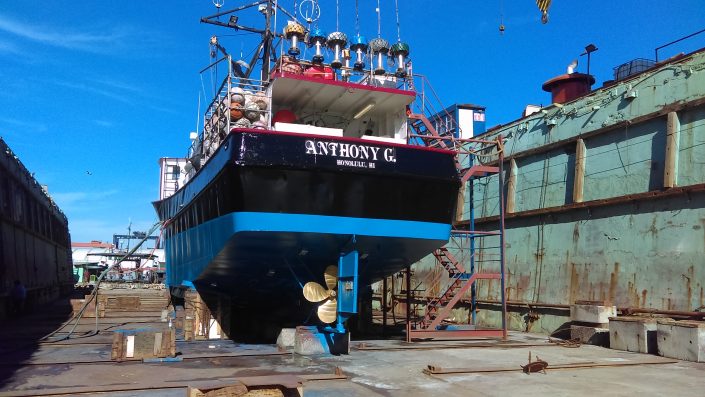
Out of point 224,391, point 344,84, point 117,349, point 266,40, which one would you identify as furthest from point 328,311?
point 266,40

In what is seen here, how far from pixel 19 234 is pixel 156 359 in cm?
1341

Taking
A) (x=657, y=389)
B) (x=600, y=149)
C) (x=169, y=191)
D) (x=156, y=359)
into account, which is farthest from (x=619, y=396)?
(x=169, y=191)

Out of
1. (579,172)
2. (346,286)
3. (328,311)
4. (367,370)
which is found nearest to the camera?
(367,370)

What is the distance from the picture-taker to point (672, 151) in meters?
11.8

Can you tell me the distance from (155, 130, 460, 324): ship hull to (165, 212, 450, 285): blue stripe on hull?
0.06 ft

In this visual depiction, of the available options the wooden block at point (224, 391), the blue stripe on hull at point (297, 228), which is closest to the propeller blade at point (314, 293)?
the blue stripe on hull at point (297, 228)

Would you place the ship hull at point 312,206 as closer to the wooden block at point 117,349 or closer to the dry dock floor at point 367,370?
the dry dock floor at point 367,370

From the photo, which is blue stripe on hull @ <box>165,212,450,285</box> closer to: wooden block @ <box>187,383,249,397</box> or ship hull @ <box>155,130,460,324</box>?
ship hull @ <box>155,130,460,324</box>

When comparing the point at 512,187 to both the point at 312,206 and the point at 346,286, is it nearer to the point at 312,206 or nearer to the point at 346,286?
the point at 346,286

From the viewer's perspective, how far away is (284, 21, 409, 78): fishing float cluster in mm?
11594

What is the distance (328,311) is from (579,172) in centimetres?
809

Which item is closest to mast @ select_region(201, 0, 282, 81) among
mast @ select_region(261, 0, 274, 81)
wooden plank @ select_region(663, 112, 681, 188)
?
mast @ select_region(261, 0, 274, 81)

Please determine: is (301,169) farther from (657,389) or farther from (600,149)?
(600,149)

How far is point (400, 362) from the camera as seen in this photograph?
30.7ft
